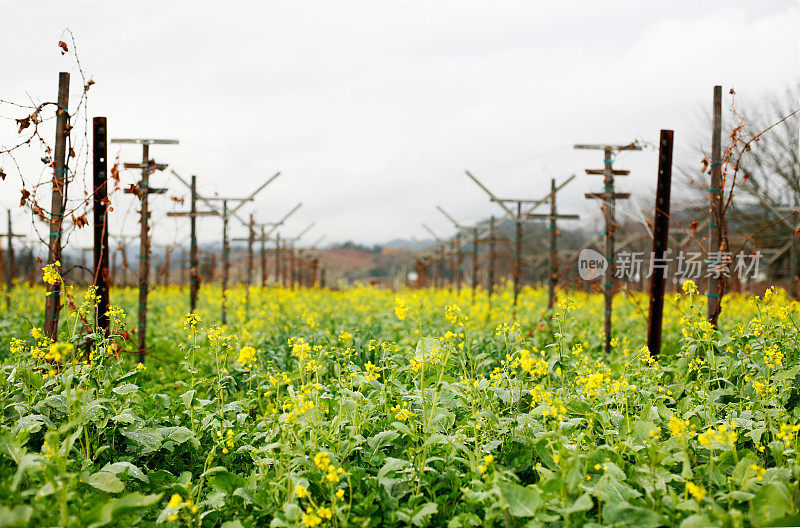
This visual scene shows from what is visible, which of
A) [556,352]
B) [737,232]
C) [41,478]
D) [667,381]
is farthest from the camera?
[737,232]

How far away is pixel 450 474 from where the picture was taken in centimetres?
314

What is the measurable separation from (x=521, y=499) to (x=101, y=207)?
5029 mm

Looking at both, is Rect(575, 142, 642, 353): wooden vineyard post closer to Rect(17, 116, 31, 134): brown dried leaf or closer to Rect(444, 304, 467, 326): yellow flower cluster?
Rect(444, 304, 467, 326): yellow flower cluster

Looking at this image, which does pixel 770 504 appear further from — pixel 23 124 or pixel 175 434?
pixel 23 124

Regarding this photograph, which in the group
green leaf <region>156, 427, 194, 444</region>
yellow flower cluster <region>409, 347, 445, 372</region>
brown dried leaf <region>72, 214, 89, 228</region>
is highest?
brown dried leaf <region>72, 214, 89, 228</region>

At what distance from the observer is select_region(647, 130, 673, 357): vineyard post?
5.93m

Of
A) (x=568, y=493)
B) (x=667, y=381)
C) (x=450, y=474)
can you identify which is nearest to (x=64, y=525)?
(x=450, y=474)

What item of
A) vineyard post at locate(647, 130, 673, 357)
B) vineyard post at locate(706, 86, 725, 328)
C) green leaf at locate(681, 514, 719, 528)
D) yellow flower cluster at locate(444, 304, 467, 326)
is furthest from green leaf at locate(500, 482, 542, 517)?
vineyard post at locate(706, 86, 725, 328)

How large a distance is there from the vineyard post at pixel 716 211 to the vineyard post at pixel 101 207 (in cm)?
678

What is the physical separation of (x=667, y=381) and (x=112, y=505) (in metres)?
5.02

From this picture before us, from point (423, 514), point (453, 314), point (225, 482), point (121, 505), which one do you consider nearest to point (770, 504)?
point (423, 514)

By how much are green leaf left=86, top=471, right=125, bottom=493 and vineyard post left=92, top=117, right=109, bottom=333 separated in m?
2.83

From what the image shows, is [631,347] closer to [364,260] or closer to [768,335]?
[768,335]

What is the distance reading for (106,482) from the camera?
288 centimetres
